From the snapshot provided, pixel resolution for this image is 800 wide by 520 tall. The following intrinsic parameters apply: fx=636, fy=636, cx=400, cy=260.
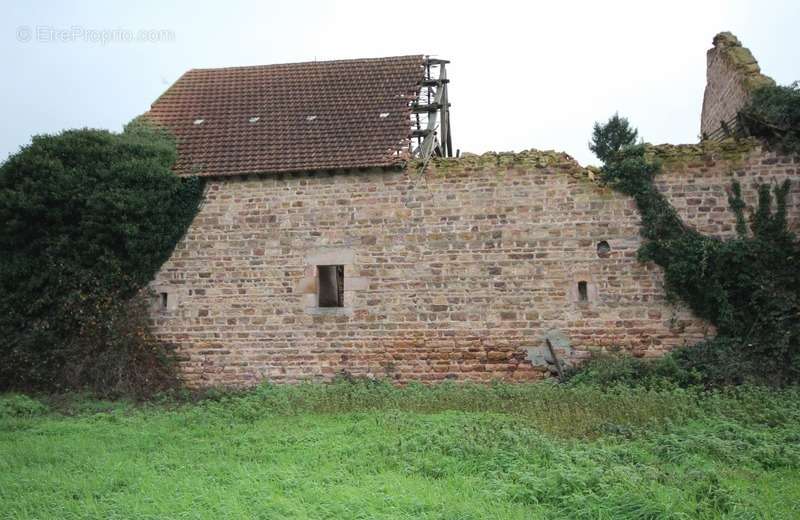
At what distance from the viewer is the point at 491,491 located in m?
5.26

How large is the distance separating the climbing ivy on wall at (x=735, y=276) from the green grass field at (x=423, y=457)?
1.02 meters

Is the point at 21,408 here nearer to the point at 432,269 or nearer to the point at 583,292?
the point at 432,269

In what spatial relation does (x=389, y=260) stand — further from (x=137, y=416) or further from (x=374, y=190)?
(x=137, y=416)

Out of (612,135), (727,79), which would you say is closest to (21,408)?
(727,79)

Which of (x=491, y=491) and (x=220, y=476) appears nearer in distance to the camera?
(x=491, y=491)

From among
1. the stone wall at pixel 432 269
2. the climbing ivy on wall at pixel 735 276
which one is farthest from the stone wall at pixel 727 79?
the climbing ivy on wall at pixel 735 276

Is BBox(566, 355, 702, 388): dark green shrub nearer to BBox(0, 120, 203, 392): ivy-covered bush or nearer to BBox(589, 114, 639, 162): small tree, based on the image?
BBox(0, 120, 203, 392): ivy-covered bush

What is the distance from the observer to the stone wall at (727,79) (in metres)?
11.4

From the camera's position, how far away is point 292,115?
13086 mm

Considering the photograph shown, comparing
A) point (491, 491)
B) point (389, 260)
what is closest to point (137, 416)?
point (389, 260)

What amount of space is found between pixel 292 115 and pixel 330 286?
360cm

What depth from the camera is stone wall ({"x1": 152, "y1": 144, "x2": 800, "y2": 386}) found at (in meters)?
10.5

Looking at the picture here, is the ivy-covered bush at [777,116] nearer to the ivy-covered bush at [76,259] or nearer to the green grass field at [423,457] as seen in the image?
the green grass field at [423,457]

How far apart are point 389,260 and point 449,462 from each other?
5.72m
